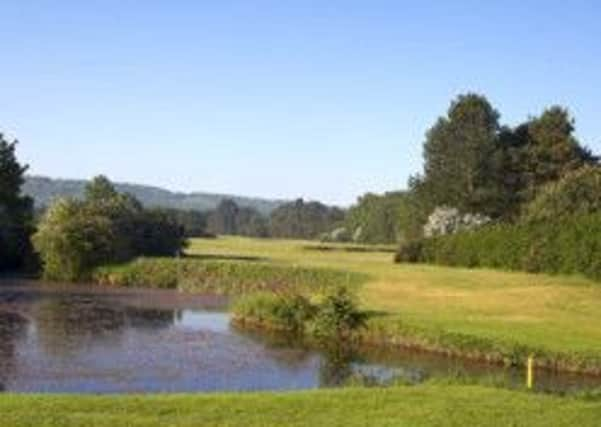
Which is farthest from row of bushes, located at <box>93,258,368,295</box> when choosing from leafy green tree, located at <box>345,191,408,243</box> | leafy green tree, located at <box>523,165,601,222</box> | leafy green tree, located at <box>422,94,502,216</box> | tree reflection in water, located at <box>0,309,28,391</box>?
leafy green tree, located at <box>345,191,408,243</box>

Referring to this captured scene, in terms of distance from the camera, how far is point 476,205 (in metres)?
109

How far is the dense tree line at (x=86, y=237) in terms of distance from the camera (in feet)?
275

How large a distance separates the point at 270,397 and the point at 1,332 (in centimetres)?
2722

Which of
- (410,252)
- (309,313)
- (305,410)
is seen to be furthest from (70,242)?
(305,410)

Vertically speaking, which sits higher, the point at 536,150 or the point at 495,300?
the point at 536,150

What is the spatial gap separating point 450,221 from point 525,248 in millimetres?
28385

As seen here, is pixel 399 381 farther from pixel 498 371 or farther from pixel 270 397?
pixel 498 371

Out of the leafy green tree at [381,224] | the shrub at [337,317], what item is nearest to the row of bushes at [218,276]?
the shrub at [337,317]

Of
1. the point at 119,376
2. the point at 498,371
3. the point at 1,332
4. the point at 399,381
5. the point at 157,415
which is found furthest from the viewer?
the point at 1,332

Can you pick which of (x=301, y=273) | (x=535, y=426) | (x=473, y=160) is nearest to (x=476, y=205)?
(x=473, y=160)

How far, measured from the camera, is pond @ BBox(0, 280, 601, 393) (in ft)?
118

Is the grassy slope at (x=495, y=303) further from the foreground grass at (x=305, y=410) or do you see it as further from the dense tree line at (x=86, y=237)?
the foreground grass at (x=305, y=410)

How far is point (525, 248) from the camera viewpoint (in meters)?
75.9

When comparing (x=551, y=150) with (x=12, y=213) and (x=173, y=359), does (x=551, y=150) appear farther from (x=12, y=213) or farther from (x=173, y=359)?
(x=173, y=359)
